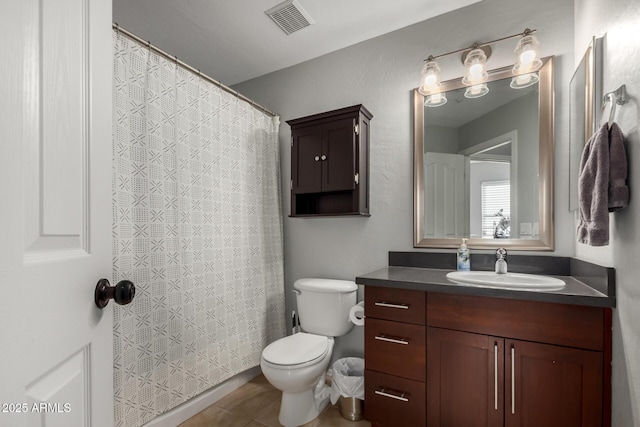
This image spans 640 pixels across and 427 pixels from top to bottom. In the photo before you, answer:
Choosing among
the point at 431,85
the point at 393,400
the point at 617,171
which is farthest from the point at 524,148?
the point at 393,400

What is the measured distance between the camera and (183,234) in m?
1.66

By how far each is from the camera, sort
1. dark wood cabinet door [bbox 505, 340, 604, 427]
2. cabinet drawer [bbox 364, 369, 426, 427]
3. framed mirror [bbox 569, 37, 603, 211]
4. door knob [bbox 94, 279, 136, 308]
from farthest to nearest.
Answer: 1. cabinet drawer [bbox 364, 369, 426, 427]
2. framed mirror [bbox 569, 37, 603, 211]
3. dark wood cabinet door [bbox 505, 340, 604, 427]
4. door knob [bbox 94, 279, 136, 308]

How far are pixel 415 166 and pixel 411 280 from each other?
2.71ft

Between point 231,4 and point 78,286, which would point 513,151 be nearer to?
point 231,4

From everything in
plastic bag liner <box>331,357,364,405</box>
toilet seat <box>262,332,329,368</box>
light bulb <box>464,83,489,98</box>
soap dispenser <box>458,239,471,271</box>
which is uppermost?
A: light bulb <box>464,83,489,98</box>

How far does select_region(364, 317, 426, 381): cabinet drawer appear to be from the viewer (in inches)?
54.8

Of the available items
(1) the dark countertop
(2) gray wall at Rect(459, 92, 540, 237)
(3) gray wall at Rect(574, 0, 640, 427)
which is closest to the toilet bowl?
(1) the dark countertop

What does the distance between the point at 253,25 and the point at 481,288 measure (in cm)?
210

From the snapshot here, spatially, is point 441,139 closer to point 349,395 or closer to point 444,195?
point 444,195

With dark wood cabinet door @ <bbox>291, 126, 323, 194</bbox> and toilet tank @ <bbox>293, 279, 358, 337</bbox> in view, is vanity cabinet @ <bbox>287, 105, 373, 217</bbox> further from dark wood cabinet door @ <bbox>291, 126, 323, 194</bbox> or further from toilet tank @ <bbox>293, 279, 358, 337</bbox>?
toilet tank @ <bbox>293, 279, 358, 337</bbox>

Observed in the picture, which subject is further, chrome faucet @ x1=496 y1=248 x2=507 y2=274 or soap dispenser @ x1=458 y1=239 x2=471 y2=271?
soap dispenser @ x1=458 y1=239 x2=471 y2=271

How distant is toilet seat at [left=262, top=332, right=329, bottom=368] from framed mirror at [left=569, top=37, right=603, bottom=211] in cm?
155

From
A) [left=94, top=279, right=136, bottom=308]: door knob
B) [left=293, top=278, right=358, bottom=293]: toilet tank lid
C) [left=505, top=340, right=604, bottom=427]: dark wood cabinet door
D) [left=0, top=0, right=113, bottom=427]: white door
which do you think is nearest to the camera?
[left=0, top=0, right=113, bottom=427]: white door

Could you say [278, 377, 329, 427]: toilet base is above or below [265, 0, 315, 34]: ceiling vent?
below
